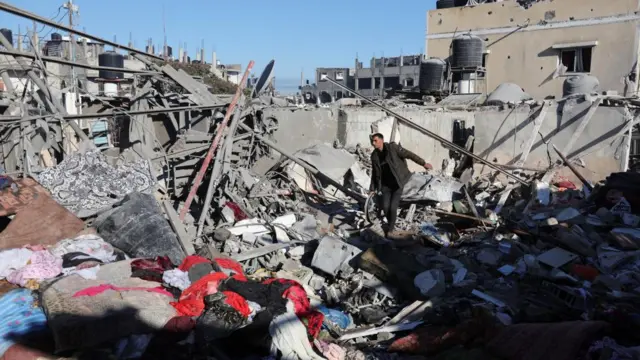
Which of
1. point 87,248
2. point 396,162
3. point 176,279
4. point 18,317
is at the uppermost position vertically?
point 396,162

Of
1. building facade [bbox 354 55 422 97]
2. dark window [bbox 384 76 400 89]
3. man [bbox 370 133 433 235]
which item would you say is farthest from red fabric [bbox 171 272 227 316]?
dark window [bbox 384 76 400 89]

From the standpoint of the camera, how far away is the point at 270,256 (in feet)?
22.0

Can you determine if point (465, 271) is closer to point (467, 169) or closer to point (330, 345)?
point (330, 345)

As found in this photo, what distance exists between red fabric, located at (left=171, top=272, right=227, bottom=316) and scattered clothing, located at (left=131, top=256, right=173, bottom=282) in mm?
436

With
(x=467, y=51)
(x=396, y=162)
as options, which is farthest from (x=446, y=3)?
(x=396, y=162)

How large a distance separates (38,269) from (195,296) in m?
1.62

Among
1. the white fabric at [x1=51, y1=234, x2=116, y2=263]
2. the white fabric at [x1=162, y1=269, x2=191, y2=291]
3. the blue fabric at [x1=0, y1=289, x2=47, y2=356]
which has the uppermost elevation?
the white fabric at [x1=51, y1=234, x2=116, y2=263]

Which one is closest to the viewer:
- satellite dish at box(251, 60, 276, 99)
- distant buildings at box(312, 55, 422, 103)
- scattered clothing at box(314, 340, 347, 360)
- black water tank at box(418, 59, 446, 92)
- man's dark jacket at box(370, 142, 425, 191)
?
scattered clothing at box(314, 340, 347, 360)

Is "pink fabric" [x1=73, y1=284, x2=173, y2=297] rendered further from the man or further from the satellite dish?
the satellite dish

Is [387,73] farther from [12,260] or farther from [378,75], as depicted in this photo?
[12,260]

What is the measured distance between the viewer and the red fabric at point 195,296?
461 cm

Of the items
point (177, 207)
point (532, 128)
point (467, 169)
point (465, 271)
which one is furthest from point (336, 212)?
point (532, 128)

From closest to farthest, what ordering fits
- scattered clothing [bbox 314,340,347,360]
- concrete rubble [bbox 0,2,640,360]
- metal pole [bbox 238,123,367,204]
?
concrete rubble [bbox 0,2,640,360] < scattered clothing [bbox 314,340,347,360] < metal pole [bbox 238,123,367,204]

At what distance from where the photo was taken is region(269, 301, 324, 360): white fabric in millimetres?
4215
